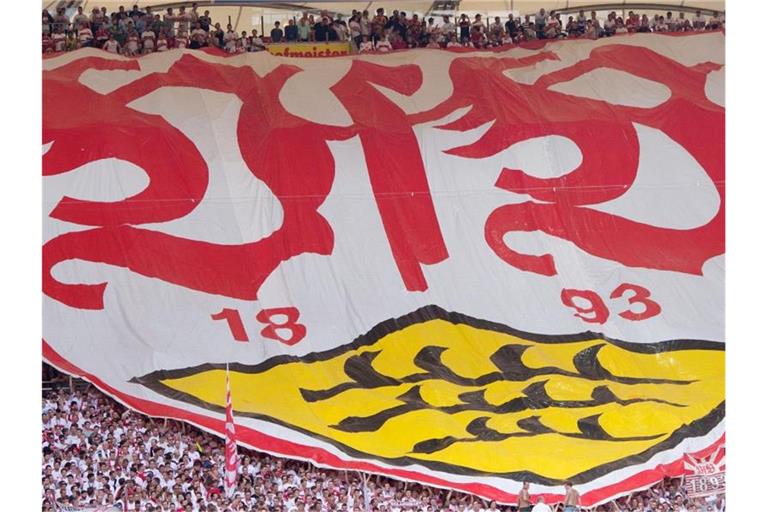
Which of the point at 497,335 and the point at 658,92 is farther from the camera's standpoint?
the point at 658,92

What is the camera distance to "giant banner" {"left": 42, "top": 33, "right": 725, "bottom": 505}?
13.1m

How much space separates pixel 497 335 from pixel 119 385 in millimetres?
4629

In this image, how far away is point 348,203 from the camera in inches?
598

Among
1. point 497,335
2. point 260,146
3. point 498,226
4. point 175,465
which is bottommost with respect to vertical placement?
point 175,465

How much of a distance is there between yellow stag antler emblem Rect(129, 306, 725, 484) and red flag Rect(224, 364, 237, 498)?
18.8 inches

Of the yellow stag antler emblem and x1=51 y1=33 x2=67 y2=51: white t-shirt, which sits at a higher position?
x1=51 y1=33 x2=67 y2=51: white t-shirt

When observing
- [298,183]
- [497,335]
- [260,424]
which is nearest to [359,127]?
[298,183]

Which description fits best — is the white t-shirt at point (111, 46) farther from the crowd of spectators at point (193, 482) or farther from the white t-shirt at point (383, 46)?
the crowd of spectators at point (193, 482)

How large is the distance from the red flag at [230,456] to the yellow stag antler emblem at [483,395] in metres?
0.48

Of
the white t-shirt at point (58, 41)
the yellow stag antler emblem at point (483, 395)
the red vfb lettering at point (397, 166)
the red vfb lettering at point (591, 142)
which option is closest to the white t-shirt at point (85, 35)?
the white t-shirt at point (58, 41)

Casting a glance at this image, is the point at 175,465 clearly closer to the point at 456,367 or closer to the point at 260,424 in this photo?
the point at 260,424

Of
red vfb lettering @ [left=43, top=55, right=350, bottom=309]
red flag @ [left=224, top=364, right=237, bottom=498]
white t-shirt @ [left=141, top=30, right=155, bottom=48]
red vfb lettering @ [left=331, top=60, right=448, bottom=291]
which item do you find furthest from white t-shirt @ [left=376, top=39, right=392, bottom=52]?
red flag @ [left=224, top=364, right=237, bottom=498]

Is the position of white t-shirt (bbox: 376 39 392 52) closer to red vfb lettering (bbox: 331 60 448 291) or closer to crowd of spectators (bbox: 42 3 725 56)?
crowd of spectators (bbox: 42 3 725 56)

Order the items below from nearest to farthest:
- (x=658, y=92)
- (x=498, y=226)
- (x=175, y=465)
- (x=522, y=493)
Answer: (x=522, y=493) < (x=175, y=465) < (x=498, y=226) < (x=658, y=92)
